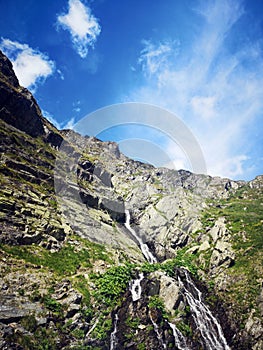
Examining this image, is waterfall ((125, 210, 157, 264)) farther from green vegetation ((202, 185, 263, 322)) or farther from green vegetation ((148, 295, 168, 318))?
green vegetation ((148, 295, 168, 318))

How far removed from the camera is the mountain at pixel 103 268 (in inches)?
1143

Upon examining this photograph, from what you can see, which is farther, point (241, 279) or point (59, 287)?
point (241, 279)

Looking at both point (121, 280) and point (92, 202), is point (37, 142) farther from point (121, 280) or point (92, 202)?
point (121, 280)

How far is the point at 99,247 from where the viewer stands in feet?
158

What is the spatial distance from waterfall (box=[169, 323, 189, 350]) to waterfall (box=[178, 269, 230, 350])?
327 centimetres

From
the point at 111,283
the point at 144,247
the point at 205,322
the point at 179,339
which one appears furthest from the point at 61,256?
the point at 144,247

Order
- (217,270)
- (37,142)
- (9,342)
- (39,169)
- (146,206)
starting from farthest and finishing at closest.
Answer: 1. (146,206)
2. (37,142)
3. (39,169)
4. (217,270)
5. (9,342)

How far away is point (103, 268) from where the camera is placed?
4097 cm

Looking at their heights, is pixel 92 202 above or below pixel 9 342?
above

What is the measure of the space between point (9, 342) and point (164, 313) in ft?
63.6

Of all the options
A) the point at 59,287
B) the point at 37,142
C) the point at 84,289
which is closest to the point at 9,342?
the point at 59,287

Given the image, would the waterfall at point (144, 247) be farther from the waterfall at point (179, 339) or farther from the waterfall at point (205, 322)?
the waterfall at point (179, 339)

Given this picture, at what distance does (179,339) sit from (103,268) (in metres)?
15.3

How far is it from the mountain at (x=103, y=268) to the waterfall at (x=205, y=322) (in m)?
0.16
